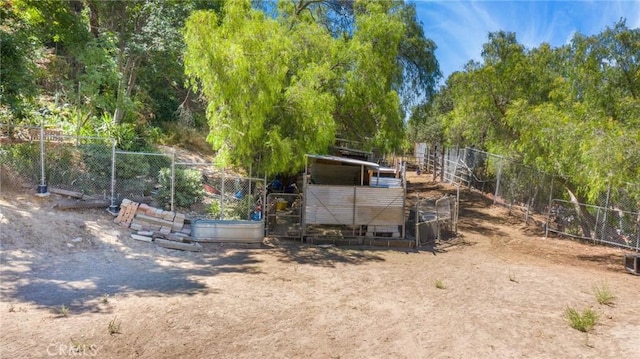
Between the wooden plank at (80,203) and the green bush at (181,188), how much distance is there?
153cm

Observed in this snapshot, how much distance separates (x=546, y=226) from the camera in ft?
51.6

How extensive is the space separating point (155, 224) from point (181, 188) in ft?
6.64

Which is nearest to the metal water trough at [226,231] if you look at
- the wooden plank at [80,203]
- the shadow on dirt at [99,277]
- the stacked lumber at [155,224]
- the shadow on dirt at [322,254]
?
the stacked lumber at [155,224]

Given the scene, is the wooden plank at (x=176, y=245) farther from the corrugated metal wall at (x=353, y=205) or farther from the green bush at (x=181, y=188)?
the corrugated metal wall at (x=353, y=205)

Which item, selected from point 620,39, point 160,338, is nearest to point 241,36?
point 160,338

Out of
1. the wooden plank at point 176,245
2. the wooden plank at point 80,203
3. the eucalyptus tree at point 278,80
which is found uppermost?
the eucalyptus tree at point 278,80

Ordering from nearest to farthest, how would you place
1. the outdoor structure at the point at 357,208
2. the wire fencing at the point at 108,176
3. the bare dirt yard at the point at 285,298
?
1. the bare dirt yard at the point at 285,298
2. the wire fencing at the point at 108,176
3. the outdoor structure at the point at 357,208

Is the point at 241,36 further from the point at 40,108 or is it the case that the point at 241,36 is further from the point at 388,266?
the point at 40,108

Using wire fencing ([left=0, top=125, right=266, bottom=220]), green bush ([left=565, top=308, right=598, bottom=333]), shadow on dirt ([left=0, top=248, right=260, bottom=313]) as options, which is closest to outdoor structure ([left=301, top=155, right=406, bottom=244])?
wire fencing ([left=0, top=125, right=266, bottom=220])

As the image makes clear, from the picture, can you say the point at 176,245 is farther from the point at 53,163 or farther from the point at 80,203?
the point at 53,163

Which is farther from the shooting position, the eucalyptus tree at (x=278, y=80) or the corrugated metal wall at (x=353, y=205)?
the corrugated metal wall at (x=353, y=205)

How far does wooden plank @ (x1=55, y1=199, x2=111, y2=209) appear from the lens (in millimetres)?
12086

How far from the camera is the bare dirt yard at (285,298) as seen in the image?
21.3ft

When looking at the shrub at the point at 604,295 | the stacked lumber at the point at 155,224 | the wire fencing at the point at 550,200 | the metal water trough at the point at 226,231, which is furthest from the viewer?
the wire fencing at the point at 550,200
